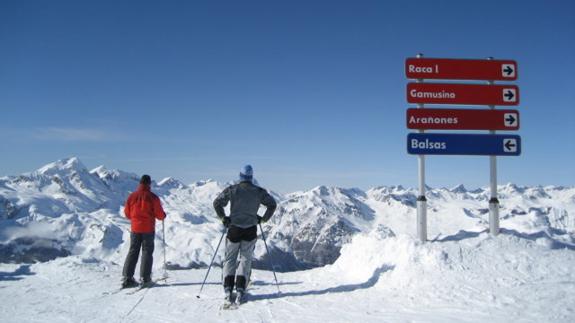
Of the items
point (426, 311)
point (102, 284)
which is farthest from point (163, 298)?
point (426, 311)

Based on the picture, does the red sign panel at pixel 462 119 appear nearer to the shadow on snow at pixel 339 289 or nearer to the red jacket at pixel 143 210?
the shadow on snow at pixel 339 289

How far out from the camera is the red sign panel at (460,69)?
38.1 feet

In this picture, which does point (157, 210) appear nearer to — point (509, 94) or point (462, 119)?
point (462, 119)

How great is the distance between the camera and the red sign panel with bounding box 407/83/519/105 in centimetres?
1152

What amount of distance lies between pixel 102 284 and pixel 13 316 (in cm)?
294

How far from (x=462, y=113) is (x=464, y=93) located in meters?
0.63

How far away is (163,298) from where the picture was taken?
8.57 metres

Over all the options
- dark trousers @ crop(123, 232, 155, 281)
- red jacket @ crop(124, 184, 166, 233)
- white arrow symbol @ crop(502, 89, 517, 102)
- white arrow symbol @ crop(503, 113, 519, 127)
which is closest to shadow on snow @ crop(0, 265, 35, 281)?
dark trousers @ crop(123, 232, 155, 281)

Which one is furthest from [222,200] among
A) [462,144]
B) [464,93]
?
[464,93]

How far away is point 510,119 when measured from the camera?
38.0 feet

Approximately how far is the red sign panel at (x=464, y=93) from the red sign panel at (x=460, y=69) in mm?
270

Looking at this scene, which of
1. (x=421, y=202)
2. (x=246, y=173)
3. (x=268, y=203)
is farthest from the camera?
(x=421, y=202)

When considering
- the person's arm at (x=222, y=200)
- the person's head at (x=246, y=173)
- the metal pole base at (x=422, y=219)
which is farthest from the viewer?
the metal pole base at (x=422, y=219)

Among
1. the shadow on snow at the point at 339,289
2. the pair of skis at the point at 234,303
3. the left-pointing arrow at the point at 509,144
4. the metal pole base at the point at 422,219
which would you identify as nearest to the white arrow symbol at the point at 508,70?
the left-pointing arrow at the point at 509,144
